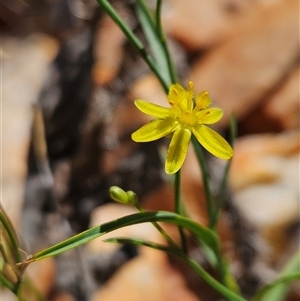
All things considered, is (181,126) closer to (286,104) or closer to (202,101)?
(202,101)

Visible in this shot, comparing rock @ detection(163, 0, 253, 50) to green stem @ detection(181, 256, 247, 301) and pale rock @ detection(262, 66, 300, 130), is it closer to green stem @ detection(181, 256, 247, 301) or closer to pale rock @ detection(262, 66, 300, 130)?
pale rock @ detection(262, 66, 300, 130)

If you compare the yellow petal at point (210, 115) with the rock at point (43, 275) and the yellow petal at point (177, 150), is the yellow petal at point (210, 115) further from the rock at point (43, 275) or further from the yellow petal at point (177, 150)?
the rock at point (43, 275)

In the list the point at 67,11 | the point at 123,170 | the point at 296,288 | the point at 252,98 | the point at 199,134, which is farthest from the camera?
the point at 67,11

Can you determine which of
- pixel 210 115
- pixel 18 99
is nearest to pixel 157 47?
pixel 210 115

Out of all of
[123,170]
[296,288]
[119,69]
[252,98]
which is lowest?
[296,288]

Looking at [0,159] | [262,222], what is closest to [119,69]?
[0,159]

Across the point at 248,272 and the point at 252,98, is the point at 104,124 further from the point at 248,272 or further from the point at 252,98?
the point at 248,272

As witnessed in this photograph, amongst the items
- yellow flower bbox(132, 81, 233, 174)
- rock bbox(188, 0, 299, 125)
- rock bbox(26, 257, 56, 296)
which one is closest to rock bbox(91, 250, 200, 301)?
rock bbox(26, 257, 56, 296)
